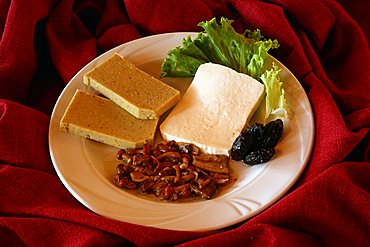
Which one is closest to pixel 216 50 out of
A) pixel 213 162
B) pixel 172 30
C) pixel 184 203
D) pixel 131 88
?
pixel 172 30

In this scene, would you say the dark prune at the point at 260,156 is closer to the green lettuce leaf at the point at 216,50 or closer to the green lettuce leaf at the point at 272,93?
the green lettuce leaf at the point at 272,93

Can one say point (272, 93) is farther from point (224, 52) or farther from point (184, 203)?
point (184, 203)

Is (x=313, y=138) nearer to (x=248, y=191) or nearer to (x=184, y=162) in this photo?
(x=248, y=191)

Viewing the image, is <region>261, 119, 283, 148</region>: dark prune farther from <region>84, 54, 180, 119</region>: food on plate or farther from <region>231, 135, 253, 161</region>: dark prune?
→ <region>84, 54, 180, 119</region>: food on plate

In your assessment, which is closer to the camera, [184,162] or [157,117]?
[184,162]

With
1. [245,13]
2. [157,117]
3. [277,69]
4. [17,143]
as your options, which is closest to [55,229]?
[17,143]

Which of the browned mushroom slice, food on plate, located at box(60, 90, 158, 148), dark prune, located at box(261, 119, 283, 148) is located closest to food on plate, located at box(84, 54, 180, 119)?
food on plate, located at box(60, 90, 158, 148)

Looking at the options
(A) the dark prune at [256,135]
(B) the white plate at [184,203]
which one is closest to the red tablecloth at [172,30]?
(B) the white plate at [184,203]
